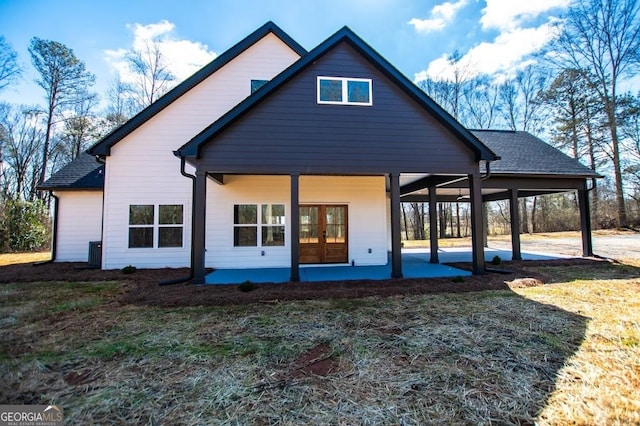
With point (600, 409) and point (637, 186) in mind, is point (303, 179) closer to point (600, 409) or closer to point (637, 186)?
point (600, 409)

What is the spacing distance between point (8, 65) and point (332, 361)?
2402 cm

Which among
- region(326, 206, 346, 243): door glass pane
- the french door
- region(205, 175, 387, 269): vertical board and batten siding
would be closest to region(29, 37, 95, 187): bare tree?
region(205, 175, 387, 269): vertical board and batten siding

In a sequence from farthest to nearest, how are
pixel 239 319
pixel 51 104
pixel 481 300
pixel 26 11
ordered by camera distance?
pixel 51 104
pixel 26 11
pixel 481 300
pixel 239 319

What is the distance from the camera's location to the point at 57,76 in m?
18.3

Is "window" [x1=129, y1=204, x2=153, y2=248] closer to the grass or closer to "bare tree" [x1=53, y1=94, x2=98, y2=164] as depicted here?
the grass

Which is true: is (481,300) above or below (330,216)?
below

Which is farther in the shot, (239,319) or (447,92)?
(447,92)

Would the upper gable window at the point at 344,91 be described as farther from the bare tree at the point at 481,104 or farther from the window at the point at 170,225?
the bare tree at the point at 481,104

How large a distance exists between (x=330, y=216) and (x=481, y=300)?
5249 millimetres

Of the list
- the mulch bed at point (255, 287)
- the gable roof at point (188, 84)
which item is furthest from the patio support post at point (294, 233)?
the gable roof at point (188, 84)

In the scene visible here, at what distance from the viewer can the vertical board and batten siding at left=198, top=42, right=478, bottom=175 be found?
702 cm

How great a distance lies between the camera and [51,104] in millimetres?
18688

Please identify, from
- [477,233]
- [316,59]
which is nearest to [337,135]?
[316,59]

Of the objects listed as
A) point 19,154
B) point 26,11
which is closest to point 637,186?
point 26,11
